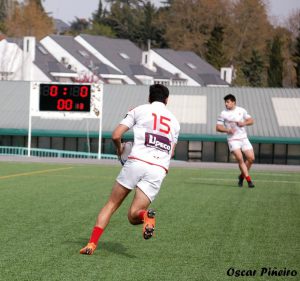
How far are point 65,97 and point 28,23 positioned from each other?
102m

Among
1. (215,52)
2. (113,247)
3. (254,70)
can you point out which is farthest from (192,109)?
(254,70)

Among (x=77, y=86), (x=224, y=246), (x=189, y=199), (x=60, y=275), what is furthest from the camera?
(x=77, y=86)

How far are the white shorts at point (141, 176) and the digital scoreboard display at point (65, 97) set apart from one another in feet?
102

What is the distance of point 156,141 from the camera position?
416 inches

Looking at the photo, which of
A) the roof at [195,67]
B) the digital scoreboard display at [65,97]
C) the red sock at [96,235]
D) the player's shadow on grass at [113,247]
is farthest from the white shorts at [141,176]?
the roof at [195,67]

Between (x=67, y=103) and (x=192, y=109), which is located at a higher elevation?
(x=67, y=103)

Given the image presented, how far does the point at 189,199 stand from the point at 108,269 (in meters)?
8.67

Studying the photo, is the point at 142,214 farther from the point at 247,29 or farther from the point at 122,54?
the point at 247,29

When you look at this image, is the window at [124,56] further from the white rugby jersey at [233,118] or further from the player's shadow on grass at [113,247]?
the player's shadow on grass at [113,247]

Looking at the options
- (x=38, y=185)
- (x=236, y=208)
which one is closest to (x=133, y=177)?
(x=236, y=208)

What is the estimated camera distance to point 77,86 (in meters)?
41.7

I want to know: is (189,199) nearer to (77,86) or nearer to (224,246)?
(224,246)

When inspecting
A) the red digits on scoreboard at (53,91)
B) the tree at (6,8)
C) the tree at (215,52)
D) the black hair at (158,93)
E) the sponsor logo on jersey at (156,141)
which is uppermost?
the tree at (6,8)

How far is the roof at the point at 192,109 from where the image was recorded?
60781mm
